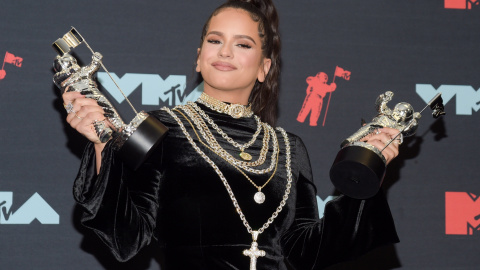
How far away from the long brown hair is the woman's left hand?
45 cm

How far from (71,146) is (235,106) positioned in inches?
26.2

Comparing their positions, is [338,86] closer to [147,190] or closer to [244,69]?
[244,69]

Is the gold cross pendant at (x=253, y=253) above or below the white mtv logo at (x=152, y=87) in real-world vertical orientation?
below

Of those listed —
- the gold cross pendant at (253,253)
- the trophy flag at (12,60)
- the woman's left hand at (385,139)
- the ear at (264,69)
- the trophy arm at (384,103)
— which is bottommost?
the gold cross pendant at (253,253)

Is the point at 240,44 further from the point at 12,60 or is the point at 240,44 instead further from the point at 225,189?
the point at 12,60

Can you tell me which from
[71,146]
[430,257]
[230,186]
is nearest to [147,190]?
[230,186]

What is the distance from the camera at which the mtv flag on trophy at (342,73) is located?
8.13 feet

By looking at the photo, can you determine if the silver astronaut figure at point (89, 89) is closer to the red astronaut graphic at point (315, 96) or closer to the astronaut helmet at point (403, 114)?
the astronaut helmet at point (403, 114)

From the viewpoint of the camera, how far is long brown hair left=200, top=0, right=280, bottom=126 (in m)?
1.88

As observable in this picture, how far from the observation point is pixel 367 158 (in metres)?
1.50

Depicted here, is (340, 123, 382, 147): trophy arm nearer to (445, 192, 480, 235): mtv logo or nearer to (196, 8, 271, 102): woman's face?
(196, 8, 271, 102): woman's face

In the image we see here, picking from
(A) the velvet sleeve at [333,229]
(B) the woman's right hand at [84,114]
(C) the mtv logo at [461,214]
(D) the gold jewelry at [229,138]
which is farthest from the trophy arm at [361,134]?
(C) the mtv logo at [461,214]

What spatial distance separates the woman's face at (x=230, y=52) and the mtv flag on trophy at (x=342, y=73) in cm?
67

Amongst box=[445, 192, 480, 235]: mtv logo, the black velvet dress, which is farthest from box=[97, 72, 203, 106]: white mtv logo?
box=[445, 192, 480, 235]: mtv logo
